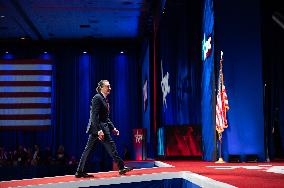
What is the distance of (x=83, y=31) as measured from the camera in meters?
17.3

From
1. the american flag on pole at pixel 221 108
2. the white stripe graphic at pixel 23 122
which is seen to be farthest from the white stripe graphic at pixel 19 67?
the american flag on pole at pixel 221 108

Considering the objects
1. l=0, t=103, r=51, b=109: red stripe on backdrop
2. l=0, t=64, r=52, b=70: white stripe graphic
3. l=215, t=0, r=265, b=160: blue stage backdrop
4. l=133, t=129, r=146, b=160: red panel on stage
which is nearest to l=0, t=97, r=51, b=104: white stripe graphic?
l=0, t=103, r=51, b=109: red stripe on backdrop

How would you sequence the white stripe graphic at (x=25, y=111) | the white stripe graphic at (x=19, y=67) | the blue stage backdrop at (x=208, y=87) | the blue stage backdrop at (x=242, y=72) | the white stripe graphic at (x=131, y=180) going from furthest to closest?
the white stripe graphic at (x=19, y=67) < the white stripe graphic at (x=25, y=111) < the blue stage backdrop at (x=208, y=87) < the blue stage backdrop at (x=242, y=72) < the white stripe graphic at (x=131, y=180)

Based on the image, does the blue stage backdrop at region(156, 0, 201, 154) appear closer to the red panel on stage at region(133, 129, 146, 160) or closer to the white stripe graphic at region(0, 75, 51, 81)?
the red panel on stage at region(133, 129, 146, 160)

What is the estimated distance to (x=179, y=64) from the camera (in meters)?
13.4

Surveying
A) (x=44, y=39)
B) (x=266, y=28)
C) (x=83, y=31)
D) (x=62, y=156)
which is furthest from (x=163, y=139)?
(x=44, y=39)

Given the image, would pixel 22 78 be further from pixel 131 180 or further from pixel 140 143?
pixel 131 180

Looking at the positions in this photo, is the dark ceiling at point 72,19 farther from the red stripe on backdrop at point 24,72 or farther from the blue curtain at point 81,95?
the red stripe on backdrop at point 24,72

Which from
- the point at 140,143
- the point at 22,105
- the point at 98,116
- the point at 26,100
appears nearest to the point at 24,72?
the point at 26,100

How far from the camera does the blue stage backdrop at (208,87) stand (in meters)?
10.2

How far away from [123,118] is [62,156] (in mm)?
3200

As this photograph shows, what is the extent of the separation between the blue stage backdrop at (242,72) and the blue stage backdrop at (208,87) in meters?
0.33

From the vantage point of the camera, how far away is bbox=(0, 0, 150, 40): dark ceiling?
1392 cm

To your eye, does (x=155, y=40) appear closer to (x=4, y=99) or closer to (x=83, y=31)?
(x=83, y=31)
